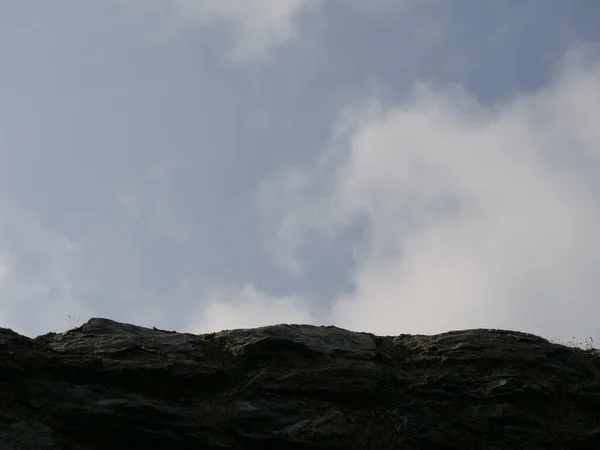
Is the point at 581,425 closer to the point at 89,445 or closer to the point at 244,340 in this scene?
the point at 244,340

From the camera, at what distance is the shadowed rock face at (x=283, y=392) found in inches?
216

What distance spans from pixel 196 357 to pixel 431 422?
219cm

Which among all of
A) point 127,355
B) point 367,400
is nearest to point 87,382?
point 127,355

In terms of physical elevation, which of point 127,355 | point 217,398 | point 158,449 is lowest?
point 158,449

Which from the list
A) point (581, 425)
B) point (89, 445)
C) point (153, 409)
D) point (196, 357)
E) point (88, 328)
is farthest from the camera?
point (88, 328)

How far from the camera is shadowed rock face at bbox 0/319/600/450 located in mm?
5496

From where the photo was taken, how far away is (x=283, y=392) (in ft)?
20.0

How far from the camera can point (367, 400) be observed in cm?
613

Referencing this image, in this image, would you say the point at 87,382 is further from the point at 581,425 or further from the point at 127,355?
the point at 581,425

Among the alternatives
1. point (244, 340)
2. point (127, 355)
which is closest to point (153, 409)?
point (127, 355)

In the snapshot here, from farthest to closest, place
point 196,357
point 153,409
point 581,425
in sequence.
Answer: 1. point 196,357
2. point 581,425
3. point 153,409

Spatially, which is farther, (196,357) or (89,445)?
(196,357)

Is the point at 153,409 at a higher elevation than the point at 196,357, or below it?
below

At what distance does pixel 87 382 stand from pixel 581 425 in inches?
165
